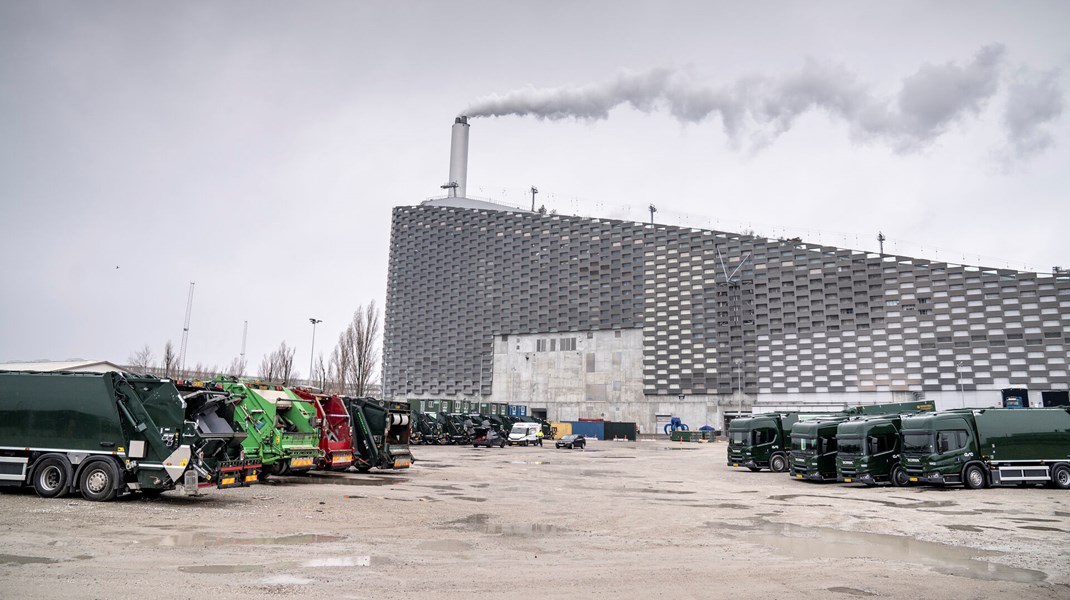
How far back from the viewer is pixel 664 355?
97125 millimetres

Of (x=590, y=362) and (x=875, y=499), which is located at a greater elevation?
(x=590, y=362)

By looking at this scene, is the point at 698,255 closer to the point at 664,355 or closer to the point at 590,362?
the point at 664,355

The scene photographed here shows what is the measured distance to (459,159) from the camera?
117750mm

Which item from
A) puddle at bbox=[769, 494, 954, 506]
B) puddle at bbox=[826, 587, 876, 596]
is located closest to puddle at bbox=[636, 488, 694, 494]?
puddle at bbox=[769, 494, 954, 506]

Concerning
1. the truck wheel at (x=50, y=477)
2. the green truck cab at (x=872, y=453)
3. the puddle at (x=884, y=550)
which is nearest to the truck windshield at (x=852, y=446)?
the green truck cab at (x=872, y=453)

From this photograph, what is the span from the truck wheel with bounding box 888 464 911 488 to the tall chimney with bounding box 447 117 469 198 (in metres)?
96.3

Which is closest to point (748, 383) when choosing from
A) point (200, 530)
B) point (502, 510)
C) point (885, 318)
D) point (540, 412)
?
point (885, 318)

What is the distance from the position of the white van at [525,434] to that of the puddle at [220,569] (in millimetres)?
46649

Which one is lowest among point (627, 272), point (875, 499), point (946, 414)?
point (875, 499)

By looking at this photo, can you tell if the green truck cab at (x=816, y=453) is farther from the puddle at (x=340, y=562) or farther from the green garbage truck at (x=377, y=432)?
the puddle at (x=340, y=562)

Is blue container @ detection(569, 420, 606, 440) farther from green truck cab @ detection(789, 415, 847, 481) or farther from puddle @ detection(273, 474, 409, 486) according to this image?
puddle @ detection(273, 474, 409, 486)

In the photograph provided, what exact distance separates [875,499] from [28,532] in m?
21.0

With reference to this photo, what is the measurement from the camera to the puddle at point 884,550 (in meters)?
10.3

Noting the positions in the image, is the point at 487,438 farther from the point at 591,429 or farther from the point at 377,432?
the point at 591,429
